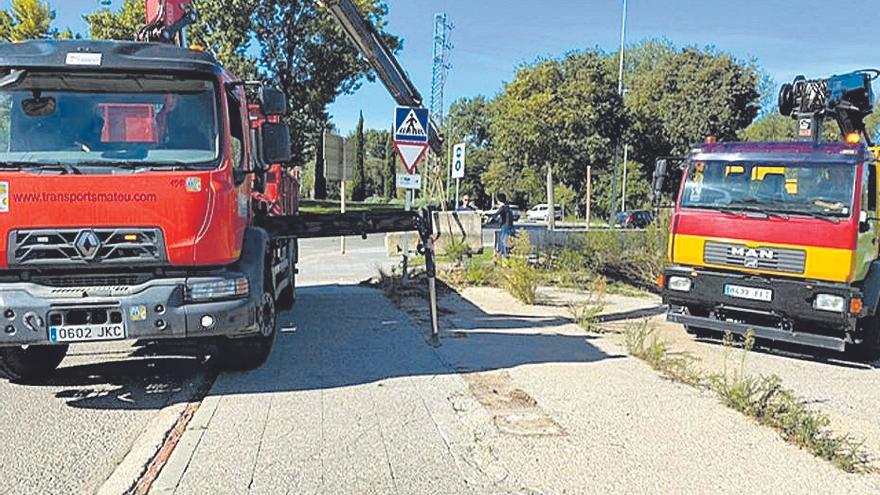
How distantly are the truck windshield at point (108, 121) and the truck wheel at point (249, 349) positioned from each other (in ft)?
5.19

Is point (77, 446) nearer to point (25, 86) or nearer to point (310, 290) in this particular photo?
point (25, 86)

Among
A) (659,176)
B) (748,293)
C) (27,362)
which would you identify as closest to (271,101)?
(27,362)

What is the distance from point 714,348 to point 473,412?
4.29 metres

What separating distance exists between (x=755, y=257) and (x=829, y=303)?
91cm

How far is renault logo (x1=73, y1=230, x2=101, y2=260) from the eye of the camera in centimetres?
556

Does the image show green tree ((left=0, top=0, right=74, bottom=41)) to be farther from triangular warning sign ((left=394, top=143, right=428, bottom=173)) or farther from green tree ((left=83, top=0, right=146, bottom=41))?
triangular warning sign ((left=394, top=143, right=428, bottom=173))

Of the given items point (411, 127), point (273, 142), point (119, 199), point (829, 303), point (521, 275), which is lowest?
point (521, 275)

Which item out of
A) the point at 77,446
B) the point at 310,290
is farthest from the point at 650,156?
the point at 77,446

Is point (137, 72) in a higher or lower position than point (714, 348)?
higher

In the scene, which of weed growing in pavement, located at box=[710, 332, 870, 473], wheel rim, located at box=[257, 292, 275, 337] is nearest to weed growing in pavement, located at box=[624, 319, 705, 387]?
weed growing in pavement, located at box=[710, 332, 870, 473]

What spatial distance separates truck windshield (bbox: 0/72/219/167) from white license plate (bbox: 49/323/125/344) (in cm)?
127

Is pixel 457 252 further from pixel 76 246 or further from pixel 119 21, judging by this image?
pixel 119 21

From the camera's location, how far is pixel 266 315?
664cm

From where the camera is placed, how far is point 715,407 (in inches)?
237
